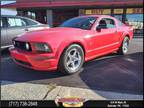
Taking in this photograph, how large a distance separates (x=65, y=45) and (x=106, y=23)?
2.02m

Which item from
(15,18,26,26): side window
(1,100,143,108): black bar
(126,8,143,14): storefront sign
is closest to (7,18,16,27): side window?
(15,18,26,26): side window

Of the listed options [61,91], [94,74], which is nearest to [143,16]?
[94,74]

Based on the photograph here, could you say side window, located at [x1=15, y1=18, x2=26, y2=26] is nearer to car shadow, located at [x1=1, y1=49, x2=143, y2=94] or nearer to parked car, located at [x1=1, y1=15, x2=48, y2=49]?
parked car, located at [x1=1, y1=15, x2=48, y2=49]

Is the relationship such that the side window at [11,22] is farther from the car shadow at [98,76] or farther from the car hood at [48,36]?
the car hood at [48,36]

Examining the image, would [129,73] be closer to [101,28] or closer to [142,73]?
[142,73]

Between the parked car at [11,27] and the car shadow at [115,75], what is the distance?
2.76 m

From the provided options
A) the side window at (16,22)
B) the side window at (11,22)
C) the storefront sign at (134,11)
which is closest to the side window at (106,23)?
the side window at (16,22)

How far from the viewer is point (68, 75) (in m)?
4.87

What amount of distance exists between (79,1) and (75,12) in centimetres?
229

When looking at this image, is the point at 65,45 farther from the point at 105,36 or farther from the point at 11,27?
the point at 11,27

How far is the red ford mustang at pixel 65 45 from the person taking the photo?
4.47 m

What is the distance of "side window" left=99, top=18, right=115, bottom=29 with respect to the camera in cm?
586

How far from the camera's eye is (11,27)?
23.3 ft

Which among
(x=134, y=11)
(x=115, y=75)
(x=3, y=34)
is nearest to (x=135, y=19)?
(x=134, y=11)
